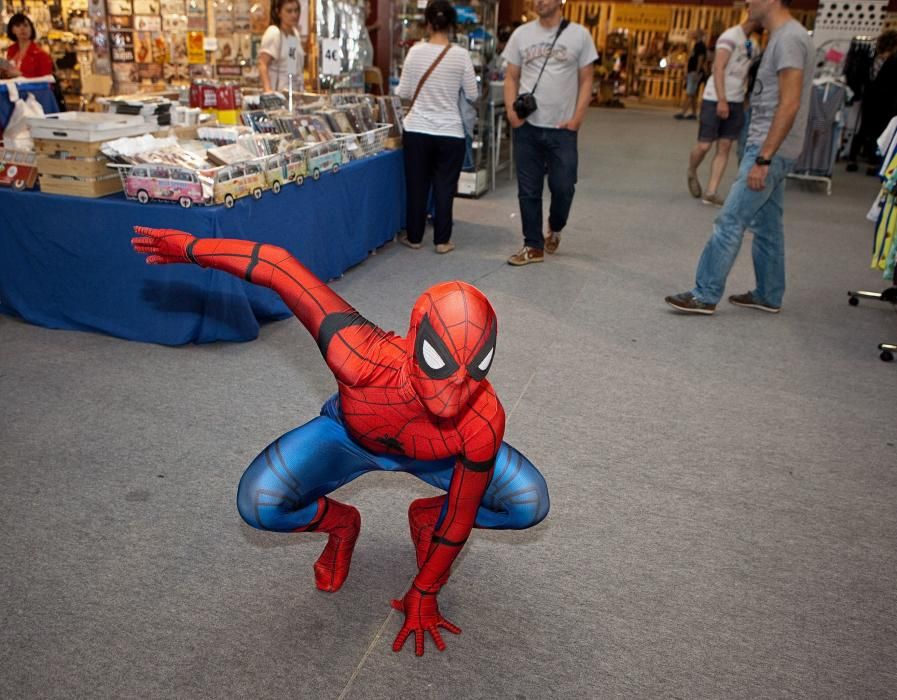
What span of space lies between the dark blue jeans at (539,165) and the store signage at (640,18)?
16477 mm

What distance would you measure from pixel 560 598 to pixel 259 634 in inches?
31.8

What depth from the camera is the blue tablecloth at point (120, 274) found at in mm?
3443

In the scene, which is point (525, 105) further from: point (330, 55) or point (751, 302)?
point (751, 302)

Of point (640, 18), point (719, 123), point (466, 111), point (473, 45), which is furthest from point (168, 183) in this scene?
point (640, 18)

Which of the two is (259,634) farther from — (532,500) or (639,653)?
(639,653)

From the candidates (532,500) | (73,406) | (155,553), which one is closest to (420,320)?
(532,500)

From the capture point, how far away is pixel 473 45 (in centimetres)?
753

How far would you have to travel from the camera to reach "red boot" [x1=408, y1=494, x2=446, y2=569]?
1.98 m

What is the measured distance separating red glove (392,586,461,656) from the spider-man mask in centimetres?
64

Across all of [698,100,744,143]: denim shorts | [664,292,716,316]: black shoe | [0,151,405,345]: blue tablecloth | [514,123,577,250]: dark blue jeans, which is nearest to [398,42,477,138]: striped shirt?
[514,123,577,250]: dark blue jeans

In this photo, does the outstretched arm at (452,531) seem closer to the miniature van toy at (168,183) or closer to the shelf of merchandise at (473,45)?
the miniature van toy at (168,183)

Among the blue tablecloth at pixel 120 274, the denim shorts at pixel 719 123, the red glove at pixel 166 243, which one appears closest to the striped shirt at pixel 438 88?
the blue tablecloth at pixel 120 274

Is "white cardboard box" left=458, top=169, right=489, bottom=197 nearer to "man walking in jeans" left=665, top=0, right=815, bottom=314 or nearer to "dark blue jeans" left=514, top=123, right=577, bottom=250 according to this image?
"dark blue jeans" left=514, top=123, right=577, bottom=250

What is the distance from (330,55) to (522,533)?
4057mm
